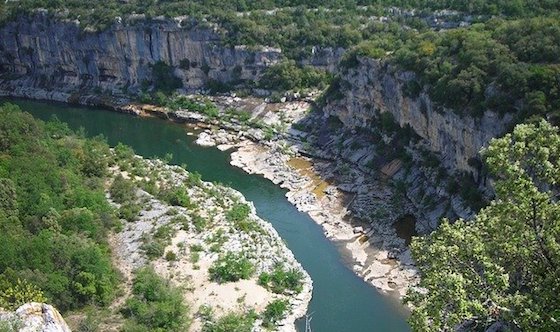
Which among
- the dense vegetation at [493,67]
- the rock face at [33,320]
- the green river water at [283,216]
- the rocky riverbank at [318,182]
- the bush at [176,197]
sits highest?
the dense vegetation at [493,67]

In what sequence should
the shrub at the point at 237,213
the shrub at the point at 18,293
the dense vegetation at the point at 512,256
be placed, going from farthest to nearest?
the shrub at the point at 237,213 → the shrub at the point at 18,293 → the dense vegetation at the point at 512,256

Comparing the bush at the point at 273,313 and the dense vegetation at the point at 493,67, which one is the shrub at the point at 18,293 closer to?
the bush at the point at 273,313

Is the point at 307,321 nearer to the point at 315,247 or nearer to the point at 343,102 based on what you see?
the point at 315,247

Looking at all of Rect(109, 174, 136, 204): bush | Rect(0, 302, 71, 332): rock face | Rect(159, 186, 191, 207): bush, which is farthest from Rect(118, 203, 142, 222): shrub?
Rect(0, 302, 71, 332): rock face

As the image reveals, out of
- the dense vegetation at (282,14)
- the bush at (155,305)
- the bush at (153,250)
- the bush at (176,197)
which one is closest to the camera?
the bush at (155,305)

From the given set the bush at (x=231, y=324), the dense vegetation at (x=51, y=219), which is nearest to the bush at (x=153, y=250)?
the dense vegetation at (x=51, y=219)

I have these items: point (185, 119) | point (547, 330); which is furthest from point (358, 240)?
point (185, 119)
